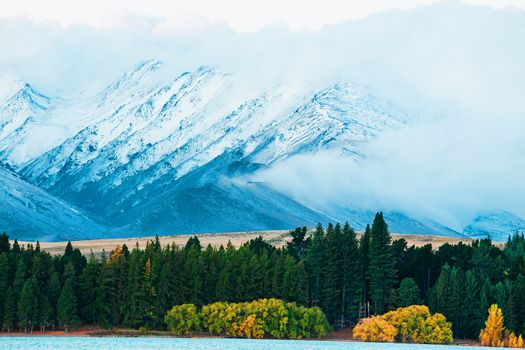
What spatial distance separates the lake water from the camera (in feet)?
547

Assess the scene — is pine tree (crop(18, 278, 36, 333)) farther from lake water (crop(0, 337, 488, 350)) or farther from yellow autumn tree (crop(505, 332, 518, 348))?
yellow autumn tree (crop(505, 332, 518, 348))

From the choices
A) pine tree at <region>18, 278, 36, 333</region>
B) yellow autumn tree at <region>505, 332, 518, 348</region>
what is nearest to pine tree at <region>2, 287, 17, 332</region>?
pine tree at <region>18, 278, 36, 333</region>

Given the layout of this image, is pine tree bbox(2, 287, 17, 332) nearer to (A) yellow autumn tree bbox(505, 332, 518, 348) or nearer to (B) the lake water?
(B) the lake water

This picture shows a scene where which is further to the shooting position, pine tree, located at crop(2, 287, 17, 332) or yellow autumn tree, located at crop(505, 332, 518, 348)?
yellow autumn tree, located at crop(505, 332, 518, 348)

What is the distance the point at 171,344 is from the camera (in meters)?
178

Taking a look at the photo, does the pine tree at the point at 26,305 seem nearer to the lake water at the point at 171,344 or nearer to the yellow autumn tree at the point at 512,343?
the lake water at the point at 171,344

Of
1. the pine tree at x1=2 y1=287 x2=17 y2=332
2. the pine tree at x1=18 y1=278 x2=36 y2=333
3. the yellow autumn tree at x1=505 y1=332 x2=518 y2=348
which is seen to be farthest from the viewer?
the yellow autumn tree at x1=505 y1=332 x2=518 y2=348

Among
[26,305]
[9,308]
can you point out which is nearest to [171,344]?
[26,305]

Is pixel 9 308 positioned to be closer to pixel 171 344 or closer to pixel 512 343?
pixel 171 344

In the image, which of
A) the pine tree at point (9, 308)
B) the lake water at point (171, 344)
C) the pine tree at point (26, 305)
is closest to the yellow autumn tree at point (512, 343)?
the lake water at point (171, 344)

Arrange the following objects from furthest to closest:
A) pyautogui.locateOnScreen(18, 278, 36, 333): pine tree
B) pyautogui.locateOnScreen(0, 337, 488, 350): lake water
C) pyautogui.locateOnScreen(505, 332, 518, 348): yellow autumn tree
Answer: pyautogui.locateOnScreen(505, 332, 518, 348): yellow autumn tree → pyautogui.locateOnScreen(18, 278, 36, 333): pine tree → pyautogui.locateOnScreen(0, 337, 488, 350): lake water

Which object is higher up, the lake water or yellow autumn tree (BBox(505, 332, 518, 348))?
yellow autumn tree (BBox(505, 332, 518, 348))

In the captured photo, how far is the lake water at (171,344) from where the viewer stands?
167 meters

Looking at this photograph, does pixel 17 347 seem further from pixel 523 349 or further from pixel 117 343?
pixel 523 349
